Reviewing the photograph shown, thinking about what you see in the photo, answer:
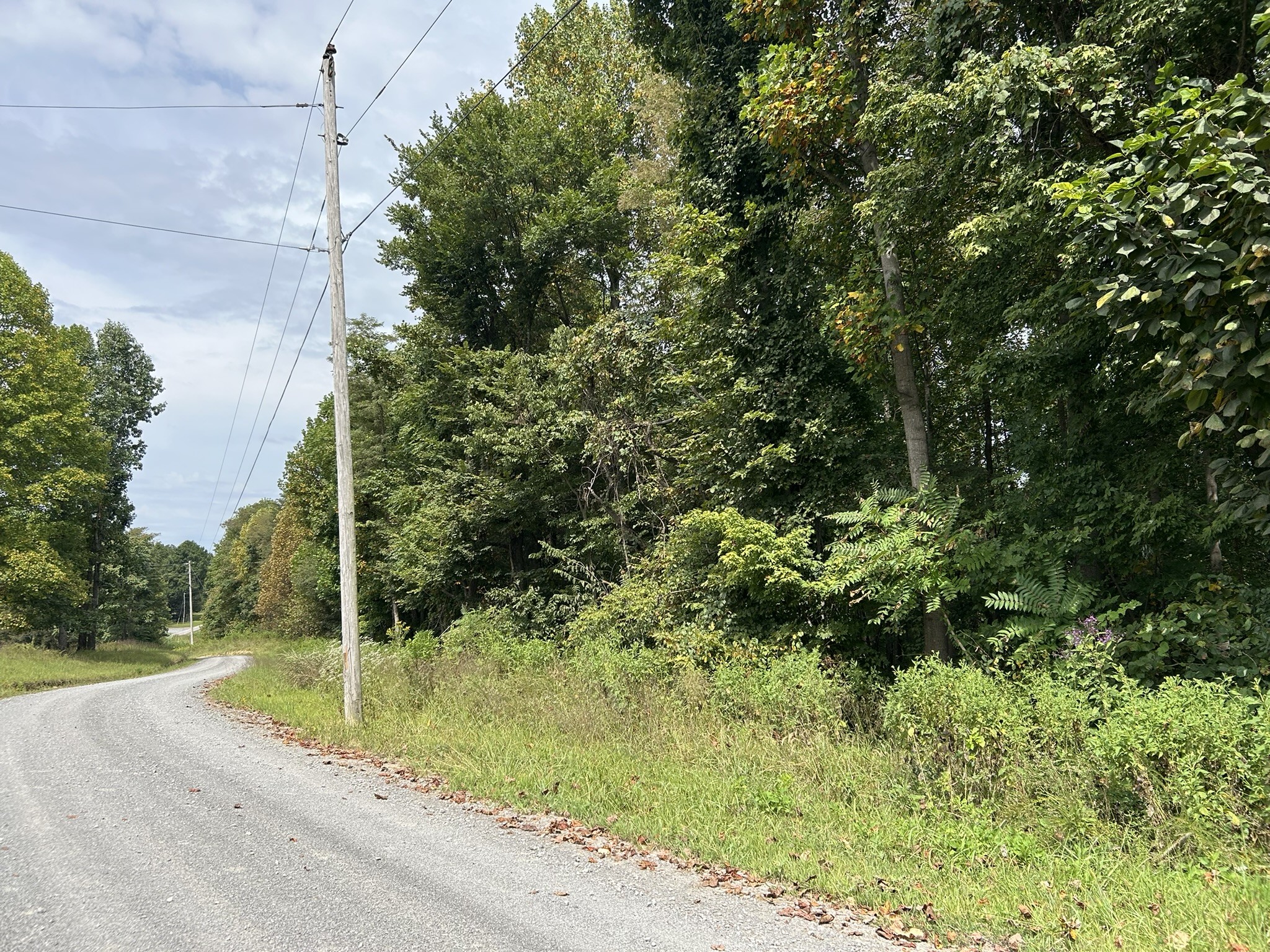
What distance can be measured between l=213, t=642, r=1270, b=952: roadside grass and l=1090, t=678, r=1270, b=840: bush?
0.75 feet

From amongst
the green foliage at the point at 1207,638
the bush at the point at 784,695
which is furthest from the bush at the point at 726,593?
the green foliage at the point at 1207,638

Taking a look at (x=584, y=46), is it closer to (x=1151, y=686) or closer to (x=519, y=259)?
(x=519, y=259)

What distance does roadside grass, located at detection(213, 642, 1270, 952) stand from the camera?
402cm

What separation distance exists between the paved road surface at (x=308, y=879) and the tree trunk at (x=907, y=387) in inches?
230

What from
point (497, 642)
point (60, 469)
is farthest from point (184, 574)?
point (497, 642)

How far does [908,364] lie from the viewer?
9.88 metres

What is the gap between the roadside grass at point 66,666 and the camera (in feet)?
66.2

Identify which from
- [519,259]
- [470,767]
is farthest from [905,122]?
[519,259]

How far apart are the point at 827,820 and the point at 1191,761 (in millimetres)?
2539

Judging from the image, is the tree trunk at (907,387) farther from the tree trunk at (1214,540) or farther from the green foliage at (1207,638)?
the tree trunk at (1214,540)

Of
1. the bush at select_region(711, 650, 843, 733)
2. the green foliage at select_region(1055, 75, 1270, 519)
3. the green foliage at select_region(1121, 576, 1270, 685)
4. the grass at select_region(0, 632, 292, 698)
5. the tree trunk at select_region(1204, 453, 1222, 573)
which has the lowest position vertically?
the grass at select_region(0, 632, 292, 698)

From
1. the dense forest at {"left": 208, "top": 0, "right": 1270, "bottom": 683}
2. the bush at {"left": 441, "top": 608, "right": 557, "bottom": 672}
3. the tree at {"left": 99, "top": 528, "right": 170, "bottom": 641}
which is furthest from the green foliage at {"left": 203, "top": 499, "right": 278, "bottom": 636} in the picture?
the dense forest at {"left": 208, "top": 0, "right": 1270, "bottom": 683}

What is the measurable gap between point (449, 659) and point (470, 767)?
20.4 feet

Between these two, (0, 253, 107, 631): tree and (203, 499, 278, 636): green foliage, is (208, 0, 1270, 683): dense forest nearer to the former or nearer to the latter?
(0, 253, 107, 631): tree
